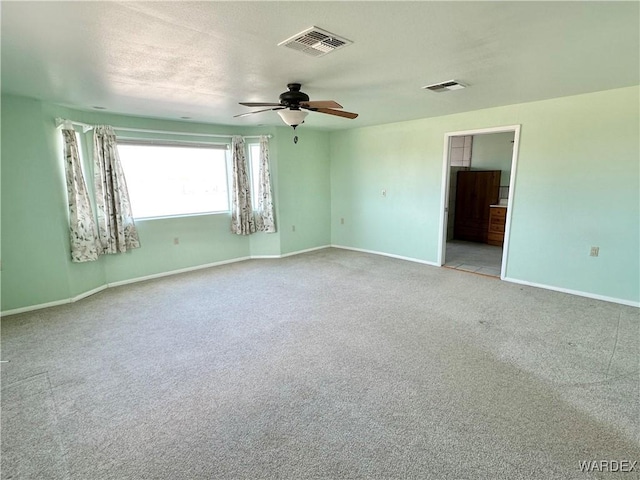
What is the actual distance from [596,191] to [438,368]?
10.00ft

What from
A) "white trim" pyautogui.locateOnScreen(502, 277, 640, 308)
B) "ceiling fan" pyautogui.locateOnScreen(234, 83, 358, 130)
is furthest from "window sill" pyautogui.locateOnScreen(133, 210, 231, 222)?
"white trim" pyautogui.locateOnScreen(502, 277, 640, 308)

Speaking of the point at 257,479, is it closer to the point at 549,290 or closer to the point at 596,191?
the point at 549,290

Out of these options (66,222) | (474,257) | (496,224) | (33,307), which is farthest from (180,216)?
(496,224)

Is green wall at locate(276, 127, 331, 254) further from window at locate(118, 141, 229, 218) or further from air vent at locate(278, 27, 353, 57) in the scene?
air vent at locate(278, 27, 353, 57)

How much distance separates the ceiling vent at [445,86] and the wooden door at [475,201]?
402cm

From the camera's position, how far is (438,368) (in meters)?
2.50

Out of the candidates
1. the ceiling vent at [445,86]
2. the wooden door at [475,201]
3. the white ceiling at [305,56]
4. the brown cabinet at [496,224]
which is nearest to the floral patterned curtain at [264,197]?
the white ceiling at [305,56]

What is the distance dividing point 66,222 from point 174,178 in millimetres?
1589

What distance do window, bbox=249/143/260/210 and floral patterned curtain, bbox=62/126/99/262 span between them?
8.17 feet

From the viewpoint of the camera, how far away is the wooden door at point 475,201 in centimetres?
675

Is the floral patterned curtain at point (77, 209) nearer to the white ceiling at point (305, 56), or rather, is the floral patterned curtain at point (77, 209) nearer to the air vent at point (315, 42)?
the white ceiling at point (305, 56)

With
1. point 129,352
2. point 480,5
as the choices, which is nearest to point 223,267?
point 129,352

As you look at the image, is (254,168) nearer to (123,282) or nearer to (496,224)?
(123,282)

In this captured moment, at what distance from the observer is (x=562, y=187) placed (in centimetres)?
393
